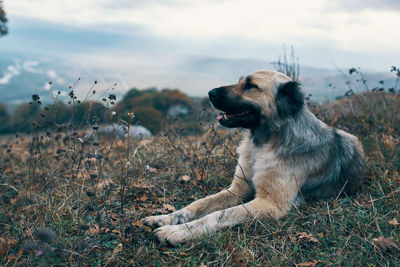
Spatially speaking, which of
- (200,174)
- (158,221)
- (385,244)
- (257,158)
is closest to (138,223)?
(158,221)

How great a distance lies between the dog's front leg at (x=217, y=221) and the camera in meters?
3.03

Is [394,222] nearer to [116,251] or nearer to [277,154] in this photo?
[277,154]

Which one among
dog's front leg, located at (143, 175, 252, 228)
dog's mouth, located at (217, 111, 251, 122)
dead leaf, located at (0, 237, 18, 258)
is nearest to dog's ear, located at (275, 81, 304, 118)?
dog's mouth, located at (217, 111, 251, 122)

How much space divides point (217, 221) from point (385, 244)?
1482mm

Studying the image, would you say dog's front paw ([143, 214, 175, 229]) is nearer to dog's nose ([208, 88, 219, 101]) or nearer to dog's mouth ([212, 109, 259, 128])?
dog's mouth ([212, 109, 259, 128])

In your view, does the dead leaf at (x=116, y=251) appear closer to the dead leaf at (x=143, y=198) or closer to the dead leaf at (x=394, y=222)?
the dead leaf at (x=143, y=198)

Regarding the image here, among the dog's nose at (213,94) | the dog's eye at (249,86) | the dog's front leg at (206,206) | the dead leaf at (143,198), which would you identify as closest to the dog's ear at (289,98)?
the dog's eye at (249,86)

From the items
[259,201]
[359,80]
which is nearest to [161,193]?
[259,201]

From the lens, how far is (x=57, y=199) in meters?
4.12

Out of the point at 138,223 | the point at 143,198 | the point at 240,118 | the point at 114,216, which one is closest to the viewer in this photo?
the point at 138,223

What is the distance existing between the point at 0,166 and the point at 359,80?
6.40 m

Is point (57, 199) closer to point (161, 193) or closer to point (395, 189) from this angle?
point (161, 193)

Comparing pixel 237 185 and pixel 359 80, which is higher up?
pixel 359 80

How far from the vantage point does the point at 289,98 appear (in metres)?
3.69
